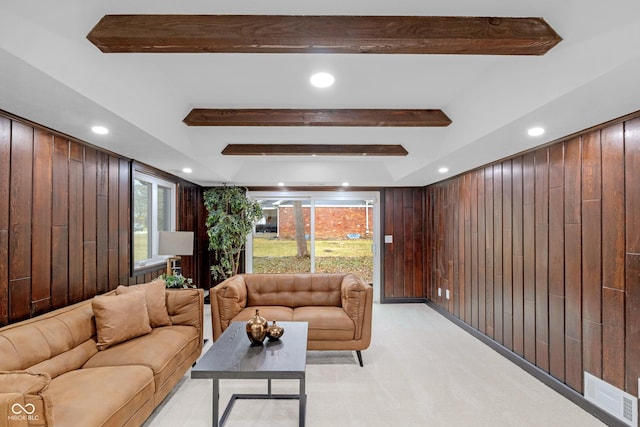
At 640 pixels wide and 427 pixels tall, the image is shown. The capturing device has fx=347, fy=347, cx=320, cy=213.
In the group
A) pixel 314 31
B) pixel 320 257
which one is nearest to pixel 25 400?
pixel 314 31

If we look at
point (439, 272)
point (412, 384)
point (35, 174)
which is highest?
point (35, 174)

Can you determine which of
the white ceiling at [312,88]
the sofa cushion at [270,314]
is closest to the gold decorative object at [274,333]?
the sofa cushion at [270,314]

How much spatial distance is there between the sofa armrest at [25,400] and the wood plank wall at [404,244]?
17.3 feet

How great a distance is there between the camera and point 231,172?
5.20 metres

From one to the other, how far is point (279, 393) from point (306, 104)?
2.44 metres

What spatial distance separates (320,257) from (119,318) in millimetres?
4215

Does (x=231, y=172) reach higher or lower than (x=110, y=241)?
higher

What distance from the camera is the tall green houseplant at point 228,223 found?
218 inches

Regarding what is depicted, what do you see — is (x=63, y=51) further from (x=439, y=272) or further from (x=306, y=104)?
(x=439, y=272)

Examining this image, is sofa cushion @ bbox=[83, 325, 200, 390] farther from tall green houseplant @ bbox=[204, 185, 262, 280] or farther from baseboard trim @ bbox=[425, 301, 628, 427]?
baseboard trim @ bbox=[425, 301, 628, 427]

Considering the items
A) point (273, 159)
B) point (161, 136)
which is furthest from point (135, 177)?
point (273, 159)

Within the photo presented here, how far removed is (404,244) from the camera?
6.21 meters

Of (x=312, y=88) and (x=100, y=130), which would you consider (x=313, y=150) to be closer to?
(x=312, y=88)

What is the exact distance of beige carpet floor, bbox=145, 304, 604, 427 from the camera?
245 cm
